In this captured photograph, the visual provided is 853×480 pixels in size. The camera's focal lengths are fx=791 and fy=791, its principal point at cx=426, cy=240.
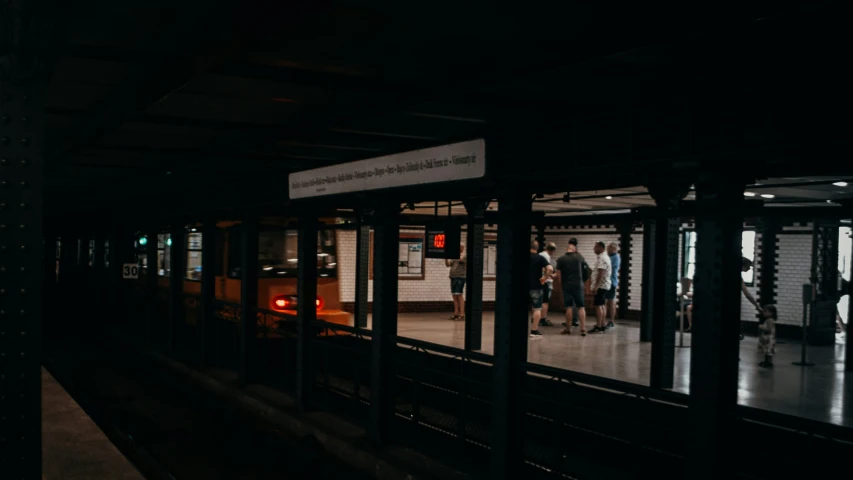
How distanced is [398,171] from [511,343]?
1.89 metres

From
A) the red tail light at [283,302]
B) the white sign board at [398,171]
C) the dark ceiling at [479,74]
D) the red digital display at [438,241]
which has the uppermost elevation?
the dark ceiling at [479,74]

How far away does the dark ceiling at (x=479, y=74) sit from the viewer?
373 centimetres

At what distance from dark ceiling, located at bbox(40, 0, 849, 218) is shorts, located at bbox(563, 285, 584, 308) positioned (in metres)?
9.50

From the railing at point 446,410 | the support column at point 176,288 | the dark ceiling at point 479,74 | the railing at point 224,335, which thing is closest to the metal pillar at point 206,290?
the railing at point 224,335

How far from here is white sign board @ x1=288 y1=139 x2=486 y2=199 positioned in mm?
6207

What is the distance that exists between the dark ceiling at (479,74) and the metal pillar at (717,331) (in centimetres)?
34

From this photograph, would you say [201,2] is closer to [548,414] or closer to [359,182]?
[359,182]

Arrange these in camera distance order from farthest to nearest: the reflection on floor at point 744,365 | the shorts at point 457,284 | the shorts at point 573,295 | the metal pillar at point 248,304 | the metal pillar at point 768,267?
the shorts at point 457,284, the metal pillar at point 768,267, the shorts at point 573,295, the metal pillar at point 248,304, the reflection on floor at point 744,365

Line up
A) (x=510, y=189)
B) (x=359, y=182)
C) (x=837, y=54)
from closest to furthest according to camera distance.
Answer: (x=837, y=54), (x=510, y=189), (x=359, y=182)

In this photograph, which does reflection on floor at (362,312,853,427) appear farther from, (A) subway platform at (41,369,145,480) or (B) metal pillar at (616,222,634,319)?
(A) subway platform at (41,369,145,480)

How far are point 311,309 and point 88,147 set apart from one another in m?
3.23

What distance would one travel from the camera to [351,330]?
8.92 m

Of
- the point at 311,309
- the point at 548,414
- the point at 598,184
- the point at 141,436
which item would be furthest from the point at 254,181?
the point at 598,184

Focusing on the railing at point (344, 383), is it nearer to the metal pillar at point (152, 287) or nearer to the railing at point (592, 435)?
the railing at point (592, 435)
